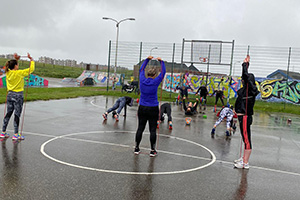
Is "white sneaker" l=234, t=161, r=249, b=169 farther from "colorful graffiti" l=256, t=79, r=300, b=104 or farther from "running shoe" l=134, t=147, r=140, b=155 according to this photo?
"colorful graffiti" l=256, t=79, r=300, b=104

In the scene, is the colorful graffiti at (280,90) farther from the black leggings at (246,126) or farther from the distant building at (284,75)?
the black leggings at (246,126)

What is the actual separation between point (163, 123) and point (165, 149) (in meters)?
4.17

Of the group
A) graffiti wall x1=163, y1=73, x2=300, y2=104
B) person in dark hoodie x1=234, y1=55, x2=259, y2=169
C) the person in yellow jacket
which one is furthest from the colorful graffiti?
the person in yellow jacket

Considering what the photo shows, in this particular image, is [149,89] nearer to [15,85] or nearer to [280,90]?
[15,85]

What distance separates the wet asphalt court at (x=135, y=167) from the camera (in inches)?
177

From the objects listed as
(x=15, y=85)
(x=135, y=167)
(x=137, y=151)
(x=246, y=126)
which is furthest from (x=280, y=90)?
(x=15, y=85)

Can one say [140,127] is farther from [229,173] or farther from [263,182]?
[263,182]

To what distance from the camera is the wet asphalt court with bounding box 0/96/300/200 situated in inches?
177

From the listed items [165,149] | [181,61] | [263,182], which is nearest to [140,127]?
[165,149]

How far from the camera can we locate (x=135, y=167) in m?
5.64

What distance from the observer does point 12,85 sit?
23.2 ft

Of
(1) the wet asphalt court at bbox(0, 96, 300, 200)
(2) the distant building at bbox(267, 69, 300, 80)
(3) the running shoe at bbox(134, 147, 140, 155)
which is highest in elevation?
(2) the distant building at bbox(267, 69, 300, 80)

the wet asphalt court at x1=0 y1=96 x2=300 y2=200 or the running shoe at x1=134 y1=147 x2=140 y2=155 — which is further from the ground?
the running shoe at x1=134 y1=147 x2=140 y2=155

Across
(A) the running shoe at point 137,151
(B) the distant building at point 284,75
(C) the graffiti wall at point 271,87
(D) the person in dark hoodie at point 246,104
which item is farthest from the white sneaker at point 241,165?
(B) the distant building at point 284,75
